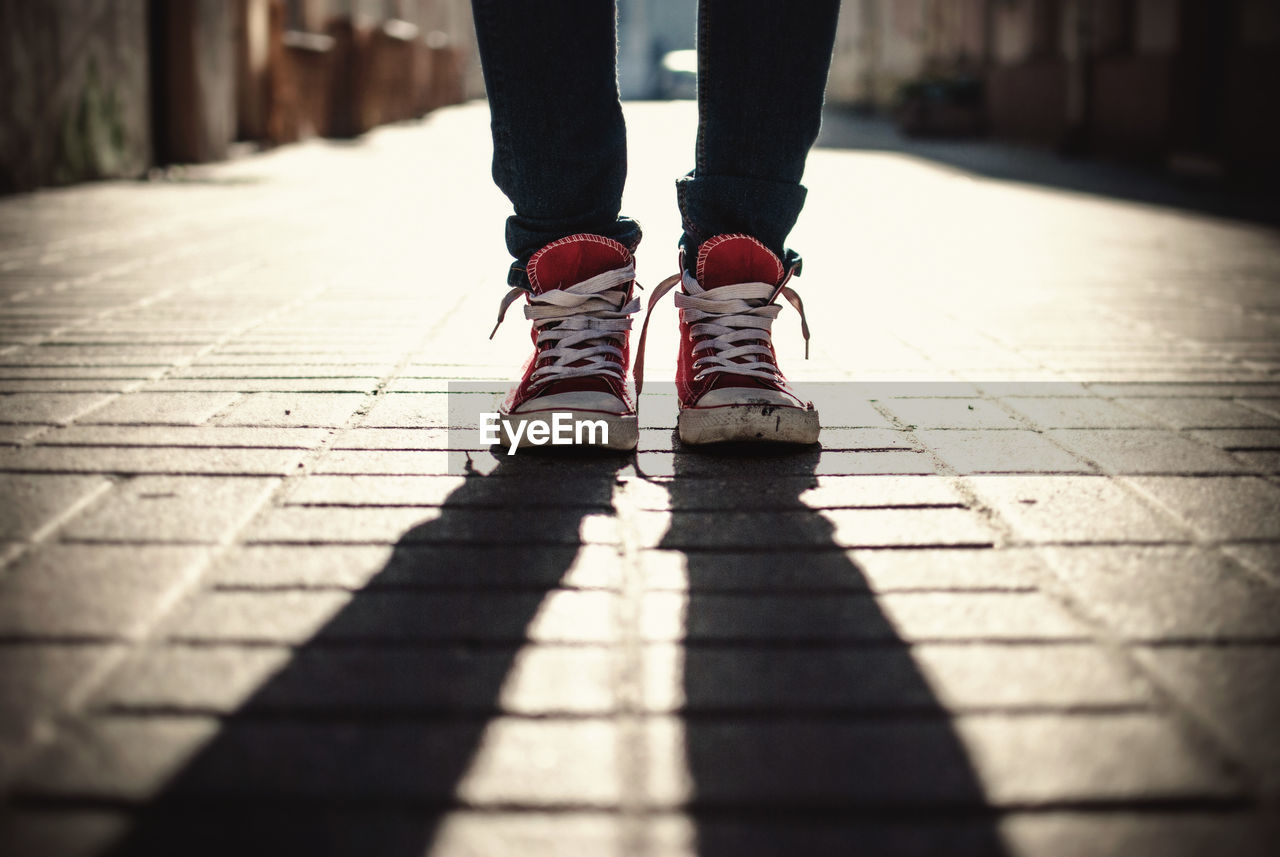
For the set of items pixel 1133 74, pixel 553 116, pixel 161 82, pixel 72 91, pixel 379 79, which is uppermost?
pixel 379 79

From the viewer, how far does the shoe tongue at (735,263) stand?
1887mm

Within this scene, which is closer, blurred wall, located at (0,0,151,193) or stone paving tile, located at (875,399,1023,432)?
stone paving tile, located at (875,399,1023,432)

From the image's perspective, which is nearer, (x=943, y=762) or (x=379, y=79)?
(x=943, y=762)

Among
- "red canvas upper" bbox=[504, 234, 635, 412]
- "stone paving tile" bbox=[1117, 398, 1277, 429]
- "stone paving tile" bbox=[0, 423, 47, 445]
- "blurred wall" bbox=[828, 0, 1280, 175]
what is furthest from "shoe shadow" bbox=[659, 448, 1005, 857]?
"blurred wall" bbox=[828, 0, 1280, 175]

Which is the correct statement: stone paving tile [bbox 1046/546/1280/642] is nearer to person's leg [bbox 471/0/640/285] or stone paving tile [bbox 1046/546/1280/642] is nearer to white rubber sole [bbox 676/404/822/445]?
white rubber sole [bbox 676/404/822/445]

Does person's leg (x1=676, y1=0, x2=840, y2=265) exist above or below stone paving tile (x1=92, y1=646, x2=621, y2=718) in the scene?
above

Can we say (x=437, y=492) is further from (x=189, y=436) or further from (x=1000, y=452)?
(x=1000, y=452)

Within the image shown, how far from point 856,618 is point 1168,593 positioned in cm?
37

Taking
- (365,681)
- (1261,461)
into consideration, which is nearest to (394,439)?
(365,681)

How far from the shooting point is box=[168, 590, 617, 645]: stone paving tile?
3.83 ft

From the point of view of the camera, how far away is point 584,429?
1.83 metres

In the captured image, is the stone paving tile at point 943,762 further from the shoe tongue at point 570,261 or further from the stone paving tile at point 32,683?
the shoe tongue at point 570,261

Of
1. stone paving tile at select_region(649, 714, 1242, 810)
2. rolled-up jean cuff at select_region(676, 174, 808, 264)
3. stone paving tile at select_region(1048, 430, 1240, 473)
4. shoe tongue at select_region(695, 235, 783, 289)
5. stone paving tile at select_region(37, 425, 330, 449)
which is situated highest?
rolled-up jean cuff at select_region(676, 174, 808, 264)

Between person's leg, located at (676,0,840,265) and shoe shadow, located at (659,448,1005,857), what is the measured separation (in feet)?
2.06
